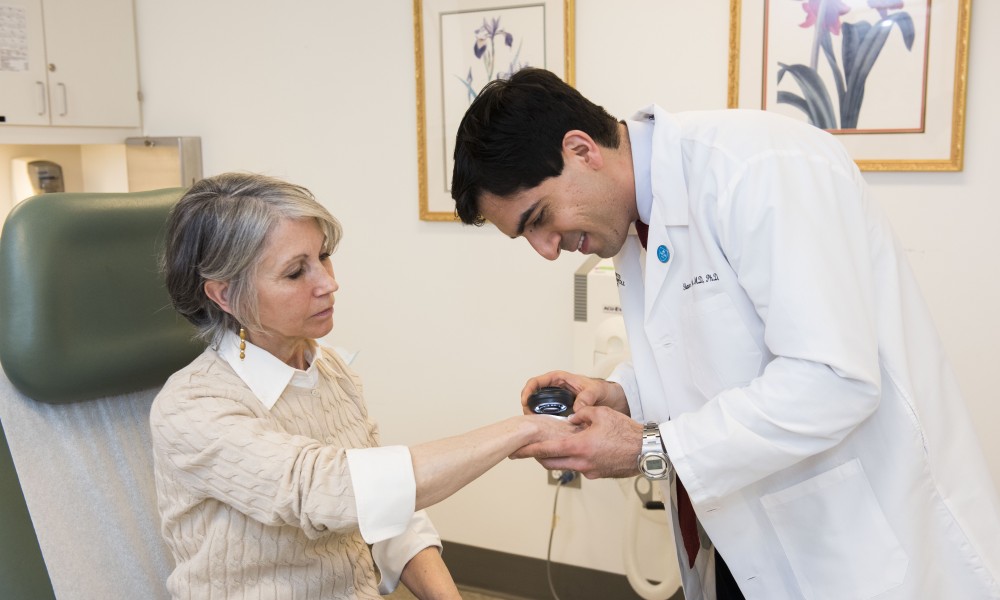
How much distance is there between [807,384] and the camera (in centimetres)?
111

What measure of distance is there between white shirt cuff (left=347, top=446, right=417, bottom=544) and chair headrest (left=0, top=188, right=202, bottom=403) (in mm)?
555

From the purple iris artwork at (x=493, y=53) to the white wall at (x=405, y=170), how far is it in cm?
21

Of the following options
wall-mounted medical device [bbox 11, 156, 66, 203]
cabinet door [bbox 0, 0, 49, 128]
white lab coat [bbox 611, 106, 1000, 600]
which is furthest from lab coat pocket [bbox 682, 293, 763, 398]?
wall-mounted medical device [bbox 11, 156, 66, 203]

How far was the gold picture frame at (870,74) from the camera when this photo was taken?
2121 millimetres

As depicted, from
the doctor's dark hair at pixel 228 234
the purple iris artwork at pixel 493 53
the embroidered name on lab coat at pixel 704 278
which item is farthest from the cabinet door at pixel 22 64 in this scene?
the embroidered name on lab coat at pixel 704 278

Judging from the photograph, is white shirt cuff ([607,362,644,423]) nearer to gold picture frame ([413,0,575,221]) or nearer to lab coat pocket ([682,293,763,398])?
lab coat pocket ([682,293,763,398])

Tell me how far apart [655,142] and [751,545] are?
0.62 metres

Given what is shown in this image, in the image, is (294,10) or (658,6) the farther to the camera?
(294,10)

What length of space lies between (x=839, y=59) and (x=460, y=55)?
1.08m

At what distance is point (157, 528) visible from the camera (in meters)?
1.59

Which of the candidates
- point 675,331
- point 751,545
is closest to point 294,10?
point 675,331

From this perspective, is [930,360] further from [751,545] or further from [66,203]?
[66,203]

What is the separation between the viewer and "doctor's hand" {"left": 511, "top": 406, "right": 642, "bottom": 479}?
50.9 inches

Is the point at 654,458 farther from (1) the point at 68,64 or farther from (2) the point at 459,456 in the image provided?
(1) the point at 68,64
